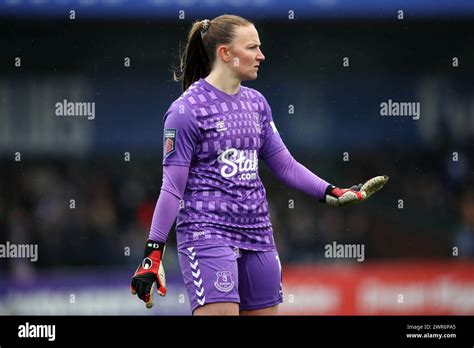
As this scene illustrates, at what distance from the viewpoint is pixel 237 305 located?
5.52m

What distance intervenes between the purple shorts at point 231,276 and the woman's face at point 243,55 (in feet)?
Answer: 2.76

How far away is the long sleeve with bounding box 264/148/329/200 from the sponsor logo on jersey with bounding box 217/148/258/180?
265 mm

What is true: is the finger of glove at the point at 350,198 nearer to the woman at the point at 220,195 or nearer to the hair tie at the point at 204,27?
the woman at the point at 220,195

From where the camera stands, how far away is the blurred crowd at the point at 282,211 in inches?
468

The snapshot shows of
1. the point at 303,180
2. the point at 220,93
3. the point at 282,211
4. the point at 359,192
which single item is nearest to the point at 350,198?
the point at 359,192

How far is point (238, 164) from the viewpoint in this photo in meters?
5.60

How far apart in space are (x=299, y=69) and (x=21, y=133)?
298cm

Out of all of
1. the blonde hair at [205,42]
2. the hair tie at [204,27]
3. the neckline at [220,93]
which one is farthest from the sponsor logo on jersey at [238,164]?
the hair tie at [204,27]

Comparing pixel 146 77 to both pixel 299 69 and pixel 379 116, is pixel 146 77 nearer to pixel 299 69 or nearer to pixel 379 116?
pixel 299 69

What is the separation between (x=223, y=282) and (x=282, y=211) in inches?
262

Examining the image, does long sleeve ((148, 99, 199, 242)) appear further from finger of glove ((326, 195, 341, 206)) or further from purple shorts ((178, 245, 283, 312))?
finger of glove ((326, 195, 341, 206))

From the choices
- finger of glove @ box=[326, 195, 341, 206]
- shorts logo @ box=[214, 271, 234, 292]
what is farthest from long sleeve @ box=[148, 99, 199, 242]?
finger of glove @ box=[326, 195, 341, 206]

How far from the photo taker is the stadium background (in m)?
11.9
